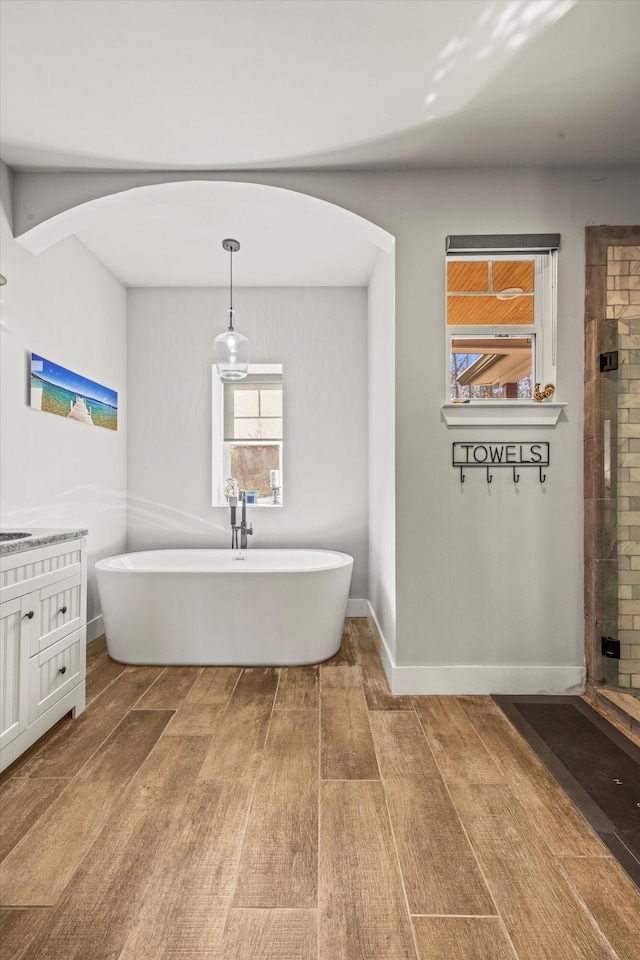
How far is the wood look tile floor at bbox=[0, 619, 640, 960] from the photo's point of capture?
4.18ft

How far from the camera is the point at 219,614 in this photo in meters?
3.19

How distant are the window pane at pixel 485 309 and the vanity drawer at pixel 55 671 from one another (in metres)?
2.55

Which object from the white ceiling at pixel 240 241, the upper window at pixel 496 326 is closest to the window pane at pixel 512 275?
the upper window at pixel 496 326

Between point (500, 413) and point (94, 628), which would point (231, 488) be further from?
point (500, 413)

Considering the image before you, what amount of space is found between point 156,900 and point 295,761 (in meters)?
0.80

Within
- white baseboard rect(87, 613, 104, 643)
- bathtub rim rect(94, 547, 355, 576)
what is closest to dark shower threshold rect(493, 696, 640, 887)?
bathtub rim rect(94, 547, 355, 576)

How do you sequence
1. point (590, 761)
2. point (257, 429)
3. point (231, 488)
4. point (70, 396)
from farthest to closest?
point (257, 429)
point (231, 488)
point (70, 396)
point (590, 761)

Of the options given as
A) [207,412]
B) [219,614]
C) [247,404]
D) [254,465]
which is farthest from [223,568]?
[247,404]

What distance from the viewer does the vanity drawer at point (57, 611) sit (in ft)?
7.14

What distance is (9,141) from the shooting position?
2527mm

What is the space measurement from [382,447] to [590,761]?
202cm

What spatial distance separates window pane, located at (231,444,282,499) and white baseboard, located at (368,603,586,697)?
2206mm

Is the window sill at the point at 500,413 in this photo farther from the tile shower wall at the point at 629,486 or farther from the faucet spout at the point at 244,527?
the faucet spout at the point at 244,527

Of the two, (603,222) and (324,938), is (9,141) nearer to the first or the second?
(603,222)
